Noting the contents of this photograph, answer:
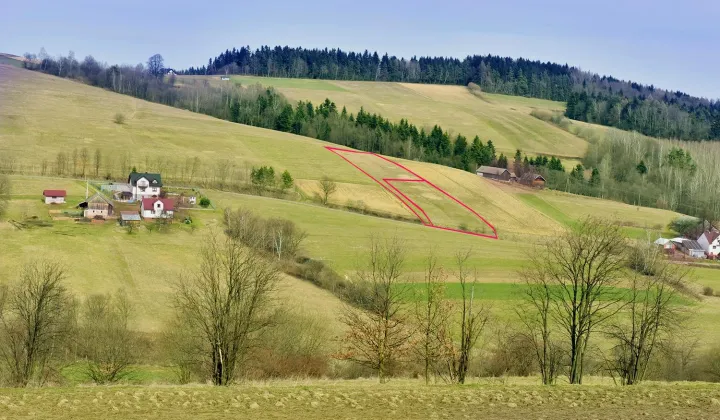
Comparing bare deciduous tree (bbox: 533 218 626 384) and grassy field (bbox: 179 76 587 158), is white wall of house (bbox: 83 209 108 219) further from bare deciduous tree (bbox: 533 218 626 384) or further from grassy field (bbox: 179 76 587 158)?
grassy field (bbox: 179 76 587 158)

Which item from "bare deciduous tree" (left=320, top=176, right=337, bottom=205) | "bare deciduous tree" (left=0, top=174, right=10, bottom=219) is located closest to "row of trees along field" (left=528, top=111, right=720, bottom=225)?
"bare deciduous tree" (left=320, top=176, right=337, bottom=205)

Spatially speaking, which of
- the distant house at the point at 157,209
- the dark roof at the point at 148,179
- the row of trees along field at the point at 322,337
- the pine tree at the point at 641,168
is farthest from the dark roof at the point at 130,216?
the pine tree at the point at 641,168

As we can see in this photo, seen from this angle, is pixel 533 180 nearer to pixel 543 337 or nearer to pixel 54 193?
pixel 54 193

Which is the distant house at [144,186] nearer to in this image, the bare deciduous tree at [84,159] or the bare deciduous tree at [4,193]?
the bare deciduous tree at [84,159]

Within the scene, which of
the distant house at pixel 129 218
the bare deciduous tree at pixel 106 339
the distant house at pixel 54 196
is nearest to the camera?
the bare deciduous tree at pixel 106 339

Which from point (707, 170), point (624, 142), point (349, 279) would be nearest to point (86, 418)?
point (349, 279)

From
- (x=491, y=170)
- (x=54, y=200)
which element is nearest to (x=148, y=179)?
(x=54, y=200)
